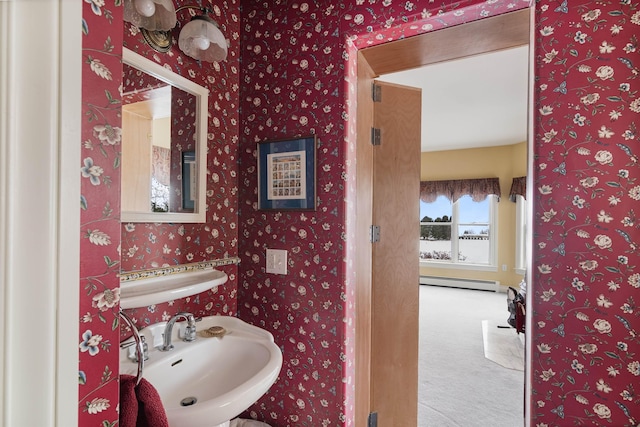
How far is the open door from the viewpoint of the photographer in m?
1.81

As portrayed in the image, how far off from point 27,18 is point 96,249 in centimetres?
33

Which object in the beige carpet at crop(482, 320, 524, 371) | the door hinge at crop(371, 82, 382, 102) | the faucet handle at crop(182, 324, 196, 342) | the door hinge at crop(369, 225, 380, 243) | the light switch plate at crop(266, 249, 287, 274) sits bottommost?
the beige carpet at crop(482, 320, 524, 371)

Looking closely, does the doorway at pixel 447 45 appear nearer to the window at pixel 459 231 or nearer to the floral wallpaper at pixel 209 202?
the floral wallpaper at pixel 209 202

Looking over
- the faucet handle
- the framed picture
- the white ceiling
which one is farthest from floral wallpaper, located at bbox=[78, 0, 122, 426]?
the white ceiling

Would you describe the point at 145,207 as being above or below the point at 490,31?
below

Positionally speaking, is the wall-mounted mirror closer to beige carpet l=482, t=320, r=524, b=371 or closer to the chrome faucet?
the chrome faucet

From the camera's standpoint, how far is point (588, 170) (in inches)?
44.2

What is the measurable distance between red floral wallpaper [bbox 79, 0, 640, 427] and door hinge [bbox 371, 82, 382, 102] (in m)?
0.29

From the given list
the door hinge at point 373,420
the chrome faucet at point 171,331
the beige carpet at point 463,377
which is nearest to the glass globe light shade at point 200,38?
the chrome faucet at point 171,331

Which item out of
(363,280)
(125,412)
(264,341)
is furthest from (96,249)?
(363,280)

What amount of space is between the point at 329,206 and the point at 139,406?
1.03 meters

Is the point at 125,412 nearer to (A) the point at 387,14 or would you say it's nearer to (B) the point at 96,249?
(B) the point at 96,249

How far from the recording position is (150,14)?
1.15 meters

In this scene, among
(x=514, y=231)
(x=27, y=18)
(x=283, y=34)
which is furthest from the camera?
(x=514, y=231)
